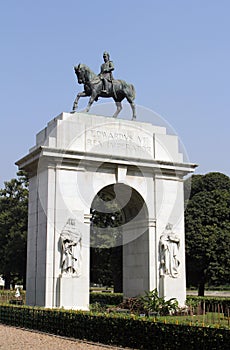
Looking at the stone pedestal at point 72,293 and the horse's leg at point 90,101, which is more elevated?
the horse's leg at point 90,101

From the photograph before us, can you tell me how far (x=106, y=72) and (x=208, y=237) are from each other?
791 inches

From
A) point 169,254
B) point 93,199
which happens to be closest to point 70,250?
point 93,199

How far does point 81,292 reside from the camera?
20.3m

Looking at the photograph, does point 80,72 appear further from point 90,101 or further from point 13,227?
point 13,227

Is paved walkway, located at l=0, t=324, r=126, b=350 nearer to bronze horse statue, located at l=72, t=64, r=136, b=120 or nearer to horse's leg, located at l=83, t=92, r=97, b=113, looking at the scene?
horse's leg, located at l=83, t=92, r=97, b=113

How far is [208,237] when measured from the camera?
3934 centimetres

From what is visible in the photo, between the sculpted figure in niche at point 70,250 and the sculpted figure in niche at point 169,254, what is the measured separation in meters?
3.95

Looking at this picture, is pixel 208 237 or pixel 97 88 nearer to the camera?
pixel 97 88

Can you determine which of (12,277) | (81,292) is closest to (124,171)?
(81,292)

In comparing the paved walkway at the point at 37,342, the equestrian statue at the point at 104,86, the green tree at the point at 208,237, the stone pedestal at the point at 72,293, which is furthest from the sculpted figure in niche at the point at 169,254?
the green tree at the point at 208,237

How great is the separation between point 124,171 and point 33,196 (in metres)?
4.16

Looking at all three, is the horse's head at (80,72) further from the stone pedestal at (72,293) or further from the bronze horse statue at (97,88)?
the stone pedestal at (72,293)

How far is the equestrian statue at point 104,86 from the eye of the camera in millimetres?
22562

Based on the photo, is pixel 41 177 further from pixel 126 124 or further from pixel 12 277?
pixel 12 277
